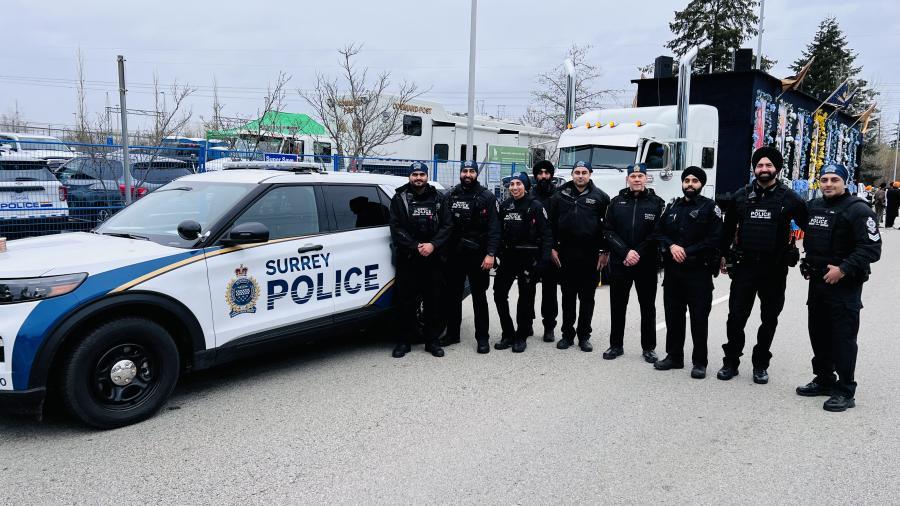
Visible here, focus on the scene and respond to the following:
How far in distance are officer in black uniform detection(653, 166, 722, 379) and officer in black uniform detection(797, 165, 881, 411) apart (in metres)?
0.78

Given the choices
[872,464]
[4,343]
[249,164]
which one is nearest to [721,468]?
[872,464]

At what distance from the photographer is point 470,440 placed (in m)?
4.15

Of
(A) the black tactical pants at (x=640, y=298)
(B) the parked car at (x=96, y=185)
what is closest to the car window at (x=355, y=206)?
(A) the black tactical pants at (x=640, y=298)

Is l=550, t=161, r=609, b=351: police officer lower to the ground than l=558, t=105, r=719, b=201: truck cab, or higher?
lower

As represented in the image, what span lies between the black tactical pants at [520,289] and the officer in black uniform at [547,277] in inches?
6.9

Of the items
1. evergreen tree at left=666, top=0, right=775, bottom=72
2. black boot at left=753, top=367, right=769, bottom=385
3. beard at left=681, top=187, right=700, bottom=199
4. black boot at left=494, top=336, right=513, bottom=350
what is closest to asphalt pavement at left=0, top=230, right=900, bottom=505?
black boot at left=753, top=367, right=769, bottom=385

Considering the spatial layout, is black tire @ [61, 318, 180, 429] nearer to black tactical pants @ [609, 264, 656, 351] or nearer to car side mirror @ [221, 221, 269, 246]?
car side mirror @ [221, 221, 269, 246]

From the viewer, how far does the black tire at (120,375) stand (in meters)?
3.98

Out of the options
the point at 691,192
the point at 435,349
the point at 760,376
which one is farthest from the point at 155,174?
the point at 760,376

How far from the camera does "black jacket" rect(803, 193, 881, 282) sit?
182 inches

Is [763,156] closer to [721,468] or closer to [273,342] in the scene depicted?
[721,468]

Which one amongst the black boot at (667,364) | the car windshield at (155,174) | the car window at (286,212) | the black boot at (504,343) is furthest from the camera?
the car windshield at (155,174)

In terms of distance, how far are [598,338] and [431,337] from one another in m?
1.87

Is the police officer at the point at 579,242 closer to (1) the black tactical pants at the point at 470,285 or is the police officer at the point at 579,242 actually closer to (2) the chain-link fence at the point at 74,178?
(1) the black tactical pants at the point at 470,285
